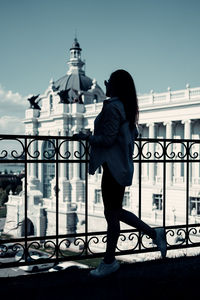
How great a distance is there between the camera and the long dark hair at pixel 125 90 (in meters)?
3.84

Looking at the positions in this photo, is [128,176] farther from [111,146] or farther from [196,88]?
[196,88]

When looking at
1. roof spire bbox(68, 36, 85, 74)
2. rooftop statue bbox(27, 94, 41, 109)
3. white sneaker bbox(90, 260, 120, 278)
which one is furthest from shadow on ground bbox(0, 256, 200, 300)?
roof spire bbox(68, 36, 85, 74)

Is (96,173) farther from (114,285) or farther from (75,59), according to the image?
(114,285)

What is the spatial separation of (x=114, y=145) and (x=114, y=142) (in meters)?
0.04

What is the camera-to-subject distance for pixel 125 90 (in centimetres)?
384

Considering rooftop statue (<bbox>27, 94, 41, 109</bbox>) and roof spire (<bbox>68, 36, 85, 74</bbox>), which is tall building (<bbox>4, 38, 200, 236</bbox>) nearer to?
roof spire (<bbox>68, 36, 85, 74</bbox>)

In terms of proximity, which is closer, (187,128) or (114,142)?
(114,142)

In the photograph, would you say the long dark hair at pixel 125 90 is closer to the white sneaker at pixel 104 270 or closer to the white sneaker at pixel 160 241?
the white sneaker at pixel 160 241

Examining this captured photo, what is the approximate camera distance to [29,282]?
3852 mm

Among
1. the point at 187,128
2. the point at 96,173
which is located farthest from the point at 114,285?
the point at 96,173

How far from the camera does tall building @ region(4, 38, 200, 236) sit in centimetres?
3656

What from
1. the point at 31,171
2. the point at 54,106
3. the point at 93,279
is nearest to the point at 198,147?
the point at 54,106

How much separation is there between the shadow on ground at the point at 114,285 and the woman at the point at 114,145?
0.66 feet

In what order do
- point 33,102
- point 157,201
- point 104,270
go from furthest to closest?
point 33,102 → point 157,201 → point 104,270
